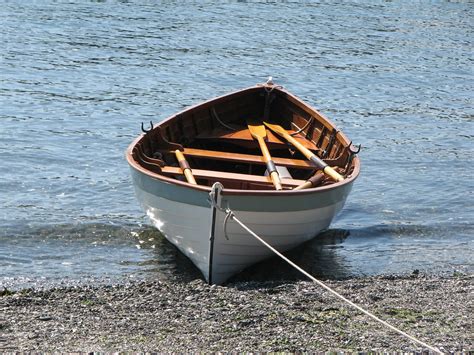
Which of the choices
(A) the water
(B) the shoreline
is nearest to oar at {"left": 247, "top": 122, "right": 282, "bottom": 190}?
(A) the water

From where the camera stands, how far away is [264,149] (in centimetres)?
1445

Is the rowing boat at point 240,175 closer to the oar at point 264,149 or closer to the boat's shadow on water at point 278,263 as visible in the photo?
the oar at point 264,149

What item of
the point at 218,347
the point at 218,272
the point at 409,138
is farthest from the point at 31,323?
the point at 409,138

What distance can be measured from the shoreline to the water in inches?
48.1

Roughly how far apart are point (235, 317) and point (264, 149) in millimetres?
4837

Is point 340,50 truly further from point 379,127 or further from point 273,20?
point 379,127

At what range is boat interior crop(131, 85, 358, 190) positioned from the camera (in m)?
13.2

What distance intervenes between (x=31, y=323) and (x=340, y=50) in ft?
75.3

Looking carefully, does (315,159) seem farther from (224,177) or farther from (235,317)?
(235,317)

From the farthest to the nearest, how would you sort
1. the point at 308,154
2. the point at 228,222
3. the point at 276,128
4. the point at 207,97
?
the point at 207,97, the point at 276,128, the point at 308,154, the point at 228,222

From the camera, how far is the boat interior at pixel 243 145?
43.2 ft

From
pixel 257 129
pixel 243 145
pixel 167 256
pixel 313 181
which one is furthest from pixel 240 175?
pixel 257 129

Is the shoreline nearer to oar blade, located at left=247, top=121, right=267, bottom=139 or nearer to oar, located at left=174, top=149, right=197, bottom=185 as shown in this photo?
oar, located at left=174, top=149, right=197, bottom=185

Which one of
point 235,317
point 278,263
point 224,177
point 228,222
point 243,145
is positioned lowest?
point 278,263
